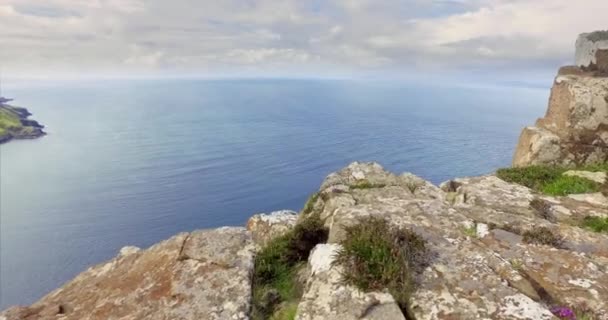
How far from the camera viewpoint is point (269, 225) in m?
14.3

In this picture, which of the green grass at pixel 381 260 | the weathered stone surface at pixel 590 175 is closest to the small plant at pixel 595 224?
the weathered stone surface at pixel 590 175

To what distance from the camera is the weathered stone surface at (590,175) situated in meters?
17.4

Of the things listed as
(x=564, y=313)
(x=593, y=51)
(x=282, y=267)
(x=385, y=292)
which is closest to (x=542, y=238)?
(x=564, y=313)

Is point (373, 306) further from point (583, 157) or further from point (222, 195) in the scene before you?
point (222, 195)

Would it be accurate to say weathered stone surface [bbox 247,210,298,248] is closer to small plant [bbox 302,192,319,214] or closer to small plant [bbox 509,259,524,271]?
small plant [bbox 302,192,319,214]

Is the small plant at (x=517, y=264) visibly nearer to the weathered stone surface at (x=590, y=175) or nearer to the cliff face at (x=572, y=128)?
the weathered stone surface at (x=590, y=175)

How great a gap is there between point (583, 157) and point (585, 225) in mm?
16172

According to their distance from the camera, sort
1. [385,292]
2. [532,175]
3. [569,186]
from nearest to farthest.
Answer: [385,292] < [569,186] < [532,175]

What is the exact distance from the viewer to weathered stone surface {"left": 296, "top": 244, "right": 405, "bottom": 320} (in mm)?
6438

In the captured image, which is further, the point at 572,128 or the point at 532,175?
the point at 572,128

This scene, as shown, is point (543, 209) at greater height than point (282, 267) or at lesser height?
greater

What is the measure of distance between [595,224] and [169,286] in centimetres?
1237

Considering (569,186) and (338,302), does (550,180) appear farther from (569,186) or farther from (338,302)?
(338,302)

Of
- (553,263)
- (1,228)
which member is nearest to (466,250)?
(553,263)
